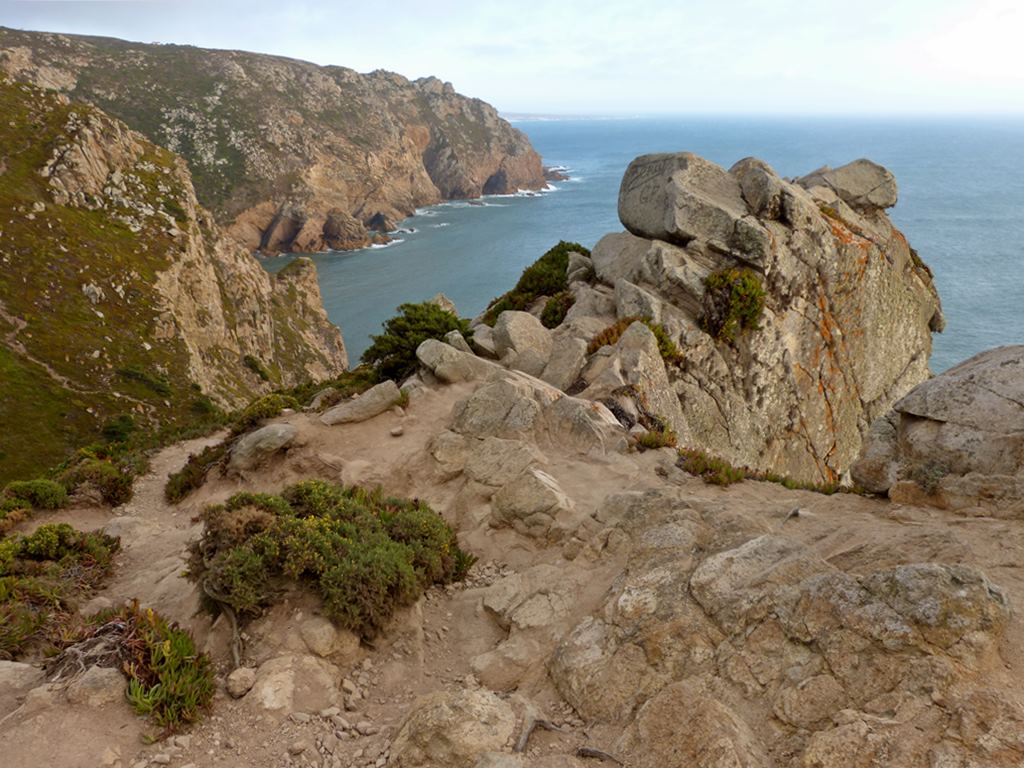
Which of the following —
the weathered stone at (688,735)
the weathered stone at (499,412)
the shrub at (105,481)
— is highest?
the weathered stone at (499,412)

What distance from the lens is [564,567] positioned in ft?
36.5

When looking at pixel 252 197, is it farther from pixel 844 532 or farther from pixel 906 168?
pixel 906 168

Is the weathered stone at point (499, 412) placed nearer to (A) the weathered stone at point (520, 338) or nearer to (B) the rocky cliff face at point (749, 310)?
(B) the rocky cliff face at point (749, 310)

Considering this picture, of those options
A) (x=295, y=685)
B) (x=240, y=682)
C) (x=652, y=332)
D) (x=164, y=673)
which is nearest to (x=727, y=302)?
(x=652, y=332)

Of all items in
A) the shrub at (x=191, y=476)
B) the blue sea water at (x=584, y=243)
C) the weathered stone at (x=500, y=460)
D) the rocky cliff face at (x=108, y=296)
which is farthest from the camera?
the blue sea water at (x=584, y=243)

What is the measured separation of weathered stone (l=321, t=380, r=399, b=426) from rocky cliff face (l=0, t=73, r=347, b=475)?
39622mm

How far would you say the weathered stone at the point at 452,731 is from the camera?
275 inches

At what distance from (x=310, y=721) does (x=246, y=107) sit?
176 meters

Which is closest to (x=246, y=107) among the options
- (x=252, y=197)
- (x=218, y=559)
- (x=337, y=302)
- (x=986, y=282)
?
(x=252, y=197)

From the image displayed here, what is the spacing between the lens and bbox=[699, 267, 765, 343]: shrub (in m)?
25.2

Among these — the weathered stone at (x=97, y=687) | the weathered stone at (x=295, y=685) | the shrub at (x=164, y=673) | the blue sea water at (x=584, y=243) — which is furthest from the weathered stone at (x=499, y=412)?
the blue sea water at (x=584, y=243)

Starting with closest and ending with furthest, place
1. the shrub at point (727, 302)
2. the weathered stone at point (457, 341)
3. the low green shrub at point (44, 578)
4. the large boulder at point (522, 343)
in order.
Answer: the low green shrub at point (44, 578), the large boulder at point (522, 343), the weathered stone at point (457, 341), the shrub at point (727, 302)

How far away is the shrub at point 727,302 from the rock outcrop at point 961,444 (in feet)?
42.6

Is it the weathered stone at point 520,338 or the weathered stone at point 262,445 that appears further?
the weathered stone at point 520,338
